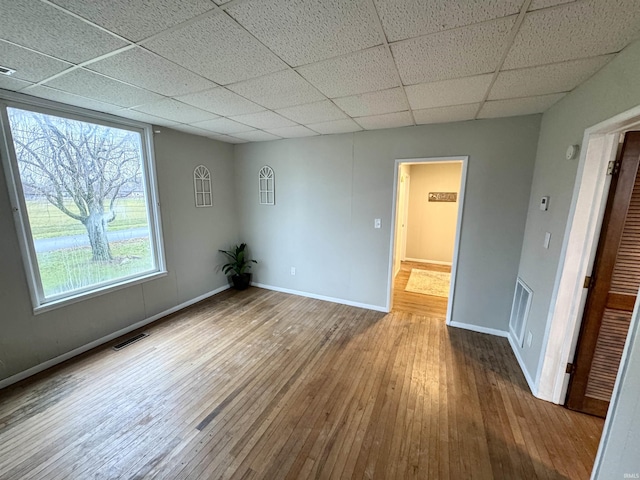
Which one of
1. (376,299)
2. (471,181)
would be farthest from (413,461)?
(471,181)

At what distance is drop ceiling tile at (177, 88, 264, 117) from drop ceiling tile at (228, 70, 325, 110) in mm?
107

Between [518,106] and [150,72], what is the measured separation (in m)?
3.14

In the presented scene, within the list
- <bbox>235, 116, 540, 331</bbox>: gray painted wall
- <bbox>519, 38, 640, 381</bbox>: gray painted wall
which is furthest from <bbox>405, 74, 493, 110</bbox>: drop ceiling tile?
<bbox>235, 116, 540, 331</bbox>: gray painted wall

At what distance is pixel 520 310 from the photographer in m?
2.64

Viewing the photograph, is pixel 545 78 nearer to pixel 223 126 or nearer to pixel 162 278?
pixel 223 126

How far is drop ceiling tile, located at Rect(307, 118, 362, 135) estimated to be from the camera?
9.66 ft

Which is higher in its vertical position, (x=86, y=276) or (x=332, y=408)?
(x=86, y=276)

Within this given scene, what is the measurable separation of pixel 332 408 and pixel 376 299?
1.89m

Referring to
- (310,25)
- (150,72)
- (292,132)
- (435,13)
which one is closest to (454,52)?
(435,13)

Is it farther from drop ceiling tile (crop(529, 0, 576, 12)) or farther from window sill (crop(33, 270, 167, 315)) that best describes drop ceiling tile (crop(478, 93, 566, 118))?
window sill (crop(33, 270, 167, 315))

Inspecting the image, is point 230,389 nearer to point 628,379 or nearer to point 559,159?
point 628,379

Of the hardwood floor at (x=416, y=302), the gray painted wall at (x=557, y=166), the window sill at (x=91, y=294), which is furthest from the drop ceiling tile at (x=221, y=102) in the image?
the hardwood floor at (x=416, y=302)

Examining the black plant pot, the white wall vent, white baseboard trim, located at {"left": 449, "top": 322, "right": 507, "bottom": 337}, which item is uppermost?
the white wall vent

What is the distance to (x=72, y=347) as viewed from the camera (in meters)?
2.57
